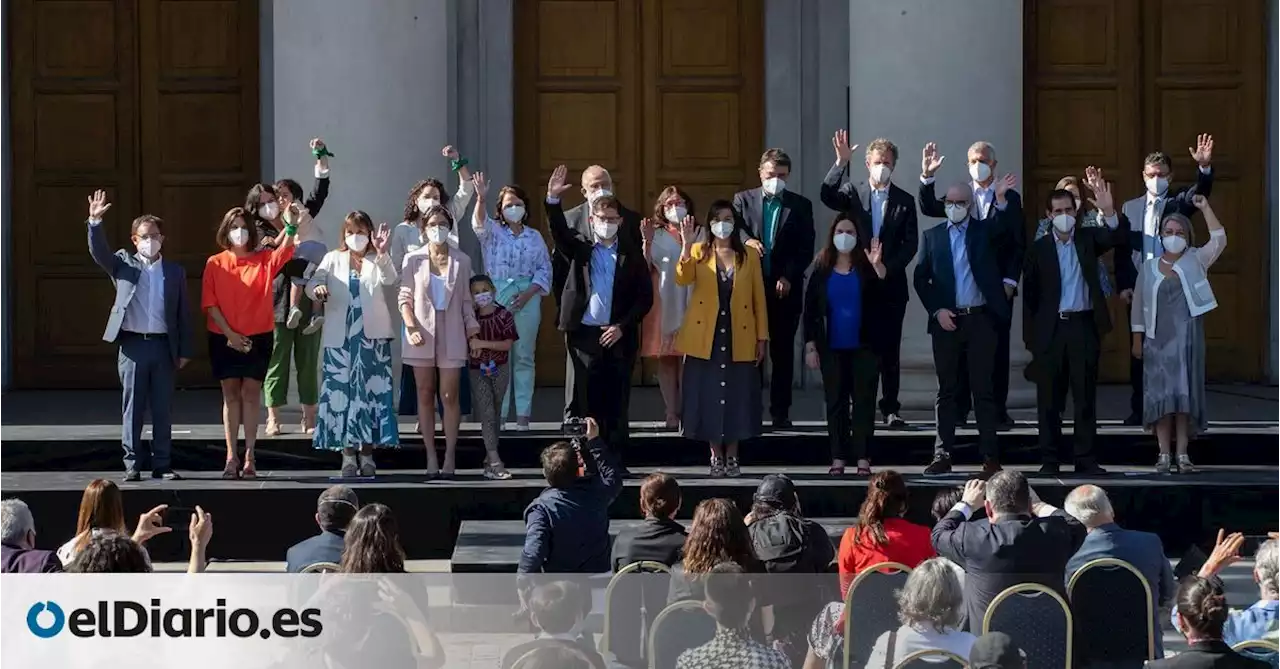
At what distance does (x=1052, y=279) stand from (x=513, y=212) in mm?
3468

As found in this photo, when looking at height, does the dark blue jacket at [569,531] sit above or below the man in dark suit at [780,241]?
below

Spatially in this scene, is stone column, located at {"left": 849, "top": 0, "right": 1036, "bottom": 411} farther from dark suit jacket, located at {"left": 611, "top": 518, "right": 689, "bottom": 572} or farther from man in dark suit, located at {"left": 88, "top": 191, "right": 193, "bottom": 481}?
dark suit jacket, located at {"left": 611, "top": 518, "right": 689, "bottom": 572}

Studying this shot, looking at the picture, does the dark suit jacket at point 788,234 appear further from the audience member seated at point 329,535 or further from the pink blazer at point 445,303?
the audience member seated at point 329,535

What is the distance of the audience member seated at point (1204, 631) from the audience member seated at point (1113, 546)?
60.7 inches

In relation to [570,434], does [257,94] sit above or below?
above

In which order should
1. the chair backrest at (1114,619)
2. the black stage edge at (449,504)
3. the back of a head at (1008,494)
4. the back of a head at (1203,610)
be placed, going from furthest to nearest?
the black stage edge at (449,504) < the back of a head at (1008,494) < the chair backrest at (1114,619) < the back of a head at (1203,610)

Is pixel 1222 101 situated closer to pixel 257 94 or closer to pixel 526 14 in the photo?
pixel 526 14

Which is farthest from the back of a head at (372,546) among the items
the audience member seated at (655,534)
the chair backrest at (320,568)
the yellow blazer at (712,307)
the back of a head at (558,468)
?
the yellow blazer at (712,307)

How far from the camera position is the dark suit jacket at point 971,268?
45.1ft

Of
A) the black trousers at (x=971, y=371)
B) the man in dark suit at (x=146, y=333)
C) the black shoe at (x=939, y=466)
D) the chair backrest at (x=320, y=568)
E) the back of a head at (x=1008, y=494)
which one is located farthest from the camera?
the black trousers at (x=971, y=371)

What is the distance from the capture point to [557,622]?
8297mm

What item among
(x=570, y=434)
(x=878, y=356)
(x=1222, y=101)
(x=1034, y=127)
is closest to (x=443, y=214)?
(x=570, y=434)

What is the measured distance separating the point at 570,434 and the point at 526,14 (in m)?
5.58

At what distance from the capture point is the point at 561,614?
27.3 feet
